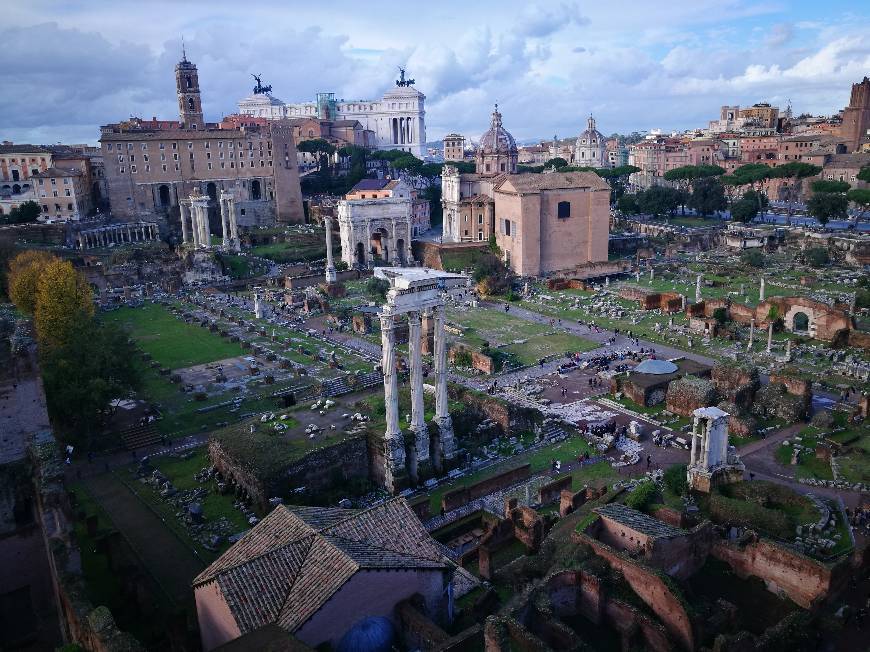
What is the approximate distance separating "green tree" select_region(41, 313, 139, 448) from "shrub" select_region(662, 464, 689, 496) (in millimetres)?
21533

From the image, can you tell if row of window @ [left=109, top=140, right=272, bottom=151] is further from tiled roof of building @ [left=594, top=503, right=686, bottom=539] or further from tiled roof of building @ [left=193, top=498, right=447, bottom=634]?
tiled roof of building @ [left=594, top=503, right=686, bottom=539]

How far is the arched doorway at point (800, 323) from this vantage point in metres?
43.5

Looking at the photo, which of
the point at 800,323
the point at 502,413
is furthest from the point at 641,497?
the point at 800,323

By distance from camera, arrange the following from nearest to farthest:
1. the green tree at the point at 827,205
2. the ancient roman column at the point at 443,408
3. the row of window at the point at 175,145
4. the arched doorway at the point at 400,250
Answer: the ancient roman column at the point at 443,408
the green tree at the point at 827,205
the arched doorway at the point at 400,250
the row of window at the point at 175,145

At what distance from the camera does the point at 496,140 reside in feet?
279

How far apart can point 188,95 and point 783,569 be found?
98.1m

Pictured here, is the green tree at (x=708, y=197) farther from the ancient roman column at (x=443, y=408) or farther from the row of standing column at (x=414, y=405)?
the row of standing column at (x=414, y=405)

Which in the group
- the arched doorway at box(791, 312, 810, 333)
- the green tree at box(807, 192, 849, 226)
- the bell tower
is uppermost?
the bell tower

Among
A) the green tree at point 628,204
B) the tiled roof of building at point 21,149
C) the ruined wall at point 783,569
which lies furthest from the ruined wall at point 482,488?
the tiled roof of building at point 21,149

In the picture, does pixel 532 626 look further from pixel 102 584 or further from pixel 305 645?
pixel 102 584

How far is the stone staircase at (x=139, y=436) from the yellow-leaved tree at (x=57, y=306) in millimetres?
5596

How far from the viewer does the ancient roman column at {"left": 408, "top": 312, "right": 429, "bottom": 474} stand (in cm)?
2567

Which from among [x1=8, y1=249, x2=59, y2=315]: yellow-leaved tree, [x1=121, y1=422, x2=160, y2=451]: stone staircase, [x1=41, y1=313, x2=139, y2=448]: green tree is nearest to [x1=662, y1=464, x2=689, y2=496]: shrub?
[x1=121, y1=422, x2=160, y2=451]: stone staircase

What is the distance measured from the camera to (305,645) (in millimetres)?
12992
